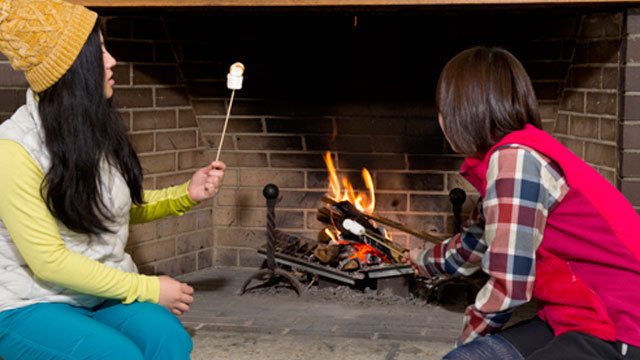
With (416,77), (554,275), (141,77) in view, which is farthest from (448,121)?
(141,77)

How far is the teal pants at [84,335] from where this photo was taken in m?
1.76

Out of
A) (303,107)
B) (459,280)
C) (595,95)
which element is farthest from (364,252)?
(595,95)

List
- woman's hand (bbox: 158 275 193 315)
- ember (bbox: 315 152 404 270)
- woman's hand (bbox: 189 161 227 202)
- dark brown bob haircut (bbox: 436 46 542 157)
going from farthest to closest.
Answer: ember (bbox: 315 152 404 270) → woman's hand (bbox: 189 161 227 202) → woman's hand (bbox: 158 275 193 315) → dark brown bob haircut (bbox: 436 46 542 157)

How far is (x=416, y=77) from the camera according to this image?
3.36m

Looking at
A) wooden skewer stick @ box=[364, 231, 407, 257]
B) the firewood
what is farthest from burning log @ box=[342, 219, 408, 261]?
the firewood

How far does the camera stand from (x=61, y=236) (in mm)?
1895

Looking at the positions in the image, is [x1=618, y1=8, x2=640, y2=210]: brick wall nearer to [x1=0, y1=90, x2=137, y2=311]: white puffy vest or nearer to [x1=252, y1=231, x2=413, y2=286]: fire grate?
[x1=252, y1=231, x2=413, y2=286]: fire grate

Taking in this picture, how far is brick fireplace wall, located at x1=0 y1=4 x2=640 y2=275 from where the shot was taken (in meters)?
3.22

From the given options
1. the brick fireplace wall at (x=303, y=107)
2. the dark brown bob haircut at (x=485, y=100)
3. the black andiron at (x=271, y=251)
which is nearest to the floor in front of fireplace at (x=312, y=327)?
the black andiron at (x=271, y=251)

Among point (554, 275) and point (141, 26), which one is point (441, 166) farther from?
point (554, 275)

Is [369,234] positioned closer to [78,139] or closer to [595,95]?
[595,95]

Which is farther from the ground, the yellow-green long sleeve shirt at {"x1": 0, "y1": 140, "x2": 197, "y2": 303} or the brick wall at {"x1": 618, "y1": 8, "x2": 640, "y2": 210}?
the brick wall at {"x1": 618, "y1": 8, "x2": 640, "y2": 210}

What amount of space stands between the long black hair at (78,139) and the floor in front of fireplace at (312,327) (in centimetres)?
92

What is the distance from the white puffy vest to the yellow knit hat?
→ 10 cm
